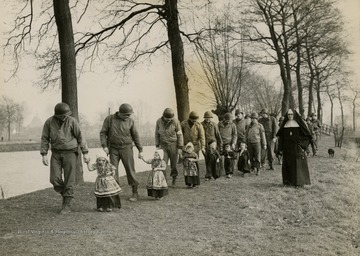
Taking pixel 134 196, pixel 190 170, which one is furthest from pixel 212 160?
pixel 134 196

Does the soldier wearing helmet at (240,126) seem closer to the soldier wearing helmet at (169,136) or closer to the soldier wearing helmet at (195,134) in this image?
the soldier wearing helmet at (195,134)

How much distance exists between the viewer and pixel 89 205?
8008 mm

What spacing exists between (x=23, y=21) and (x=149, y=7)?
17.7ft

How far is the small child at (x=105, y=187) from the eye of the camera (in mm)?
7430

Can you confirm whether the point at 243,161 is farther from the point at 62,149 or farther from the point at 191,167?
the point at 62,149

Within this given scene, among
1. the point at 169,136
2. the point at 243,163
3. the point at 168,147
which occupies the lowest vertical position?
the point at 243,163

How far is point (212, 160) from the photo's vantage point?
37.4ft

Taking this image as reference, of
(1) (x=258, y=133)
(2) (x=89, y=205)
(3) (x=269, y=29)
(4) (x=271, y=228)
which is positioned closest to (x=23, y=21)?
(2) (x=89, y=205)

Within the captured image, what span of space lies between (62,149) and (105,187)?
1.03 m

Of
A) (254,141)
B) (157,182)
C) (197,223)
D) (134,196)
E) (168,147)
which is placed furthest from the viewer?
(254,141)

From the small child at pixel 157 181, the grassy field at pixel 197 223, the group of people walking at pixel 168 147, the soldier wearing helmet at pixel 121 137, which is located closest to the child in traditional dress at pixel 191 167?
the group of people walking at pixel 168 147

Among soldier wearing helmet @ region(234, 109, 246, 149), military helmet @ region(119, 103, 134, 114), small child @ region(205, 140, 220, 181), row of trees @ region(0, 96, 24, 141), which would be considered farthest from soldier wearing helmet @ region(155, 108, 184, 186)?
row of trees @ region(0, 96, 24, 141)

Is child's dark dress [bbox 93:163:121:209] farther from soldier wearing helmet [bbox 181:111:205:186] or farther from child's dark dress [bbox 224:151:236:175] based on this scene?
child's dark dress [bbox 224:151:236:175]

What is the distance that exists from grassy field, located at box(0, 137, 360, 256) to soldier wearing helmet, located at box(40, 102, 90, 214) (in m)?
0.48
